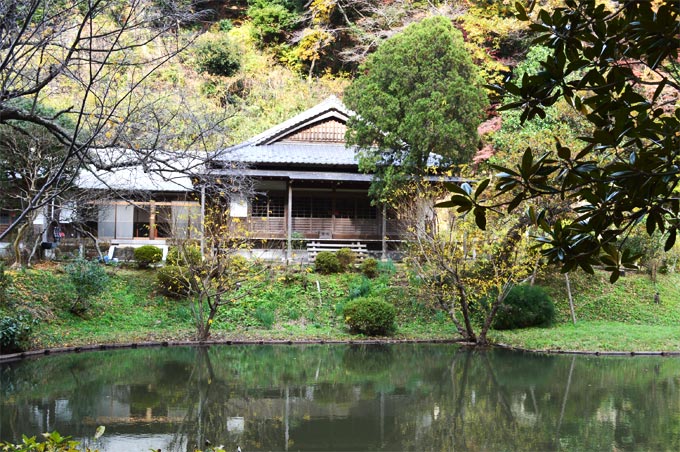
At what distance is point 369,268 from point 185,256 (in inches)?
237

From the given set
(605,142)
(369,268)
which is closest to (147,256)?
(369,268)

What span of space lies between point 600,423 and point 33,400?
24.0 ft

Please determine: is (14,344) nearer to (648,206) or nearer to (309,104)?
(648,206)

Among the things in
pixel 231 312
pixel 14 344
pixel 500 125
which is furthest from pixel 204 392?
pixel 500 125

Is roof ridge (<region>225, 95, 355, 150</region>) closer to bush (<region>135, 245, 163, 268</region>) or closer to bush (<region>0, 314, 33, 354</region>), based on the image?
bush (<region>135, 245, 163, 268</region>)

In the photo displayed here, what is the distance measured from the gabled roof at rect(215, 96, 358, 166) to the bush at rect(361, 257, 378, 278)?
12.2 ft

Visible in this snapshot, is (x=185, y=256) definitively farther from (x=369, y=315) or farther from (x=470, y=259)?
(x=470, y=259)

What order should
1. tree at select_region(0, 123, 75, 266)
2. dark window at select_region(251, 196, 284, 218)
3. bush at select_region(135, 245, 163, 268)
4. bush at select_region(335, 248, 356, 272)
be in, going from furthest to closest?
dark window at select_region(251, 196, 284, 218), bush at select_region(335, 248, 356, 272), bush at select_region(135, 245, 163, 268), tree at select_region(0, 123, 75, 266)

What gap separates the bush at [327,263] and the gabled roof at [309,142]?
3444 mm

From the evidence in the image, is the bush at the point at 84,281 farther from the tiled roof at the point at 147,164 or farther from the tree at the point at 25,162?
the tiled roof at the point at 147,164

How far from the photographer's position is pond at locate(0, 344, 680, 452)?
7215mm

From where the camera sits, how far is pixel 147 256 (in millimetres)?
19031

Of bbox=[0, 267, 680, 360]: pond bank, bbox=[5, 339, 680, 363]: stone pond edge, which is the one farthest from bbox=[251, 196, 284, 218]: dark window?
bbox=[5, 339, 680, 363]: stone pond edge

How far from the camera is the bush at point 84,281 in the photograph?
1559 centimetres
